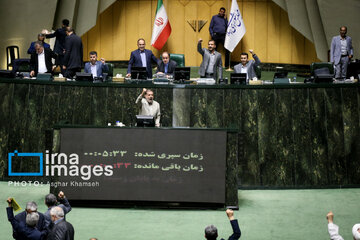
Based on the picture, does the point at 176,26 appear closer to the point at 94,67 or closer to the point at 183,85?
the point at 94,67

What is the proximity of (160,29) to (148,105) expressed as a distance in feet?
27.7

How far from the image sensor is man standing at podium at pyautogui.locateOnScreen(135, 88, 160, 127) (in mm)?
13797

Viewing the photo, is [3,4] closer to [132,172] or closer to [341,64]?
[341,64]

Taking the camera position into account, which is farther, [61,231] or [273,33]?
[273,33]

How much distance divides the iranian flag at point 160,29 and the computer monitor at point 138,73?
6538 mm

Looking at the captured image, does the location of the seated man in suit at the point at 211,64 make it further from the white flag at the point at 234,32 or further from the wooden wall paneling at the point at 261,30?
the wooden wall paneling at the point at 261,30

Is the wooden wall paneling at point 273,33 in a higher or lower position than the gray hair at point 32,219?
higher

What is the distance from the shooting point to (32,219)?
8.81 m

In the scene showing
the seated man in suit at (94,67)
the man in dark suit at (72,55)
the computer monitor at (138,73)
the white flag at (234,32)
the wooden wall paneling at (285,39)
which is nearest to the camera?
the computer monitor at (138,73)

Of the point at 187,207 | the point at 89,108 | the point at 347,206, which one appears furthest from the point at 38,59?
the point at 347,206

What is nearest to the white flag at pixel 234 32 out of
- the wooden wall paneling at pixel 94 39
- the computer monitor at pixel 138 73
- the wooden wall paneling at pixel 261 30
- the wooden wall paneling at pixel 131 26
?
the wooden wall paneling at pixel 261 30

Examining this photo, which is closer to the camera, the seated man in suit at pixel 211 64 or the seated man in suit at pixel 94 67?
the seated man in suit at pixel 94 67

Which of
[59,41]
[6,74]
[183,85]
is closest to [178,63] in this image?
[59,41]

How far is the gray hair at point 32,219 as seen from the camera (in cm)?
881
